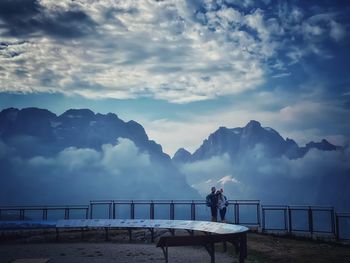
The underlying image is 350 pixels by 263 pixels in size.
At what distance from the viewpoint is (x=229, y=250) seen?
57.4ft

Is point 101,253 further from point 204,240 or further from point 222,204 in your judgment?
point 222,204

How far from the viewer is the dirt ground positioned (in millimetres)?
15406

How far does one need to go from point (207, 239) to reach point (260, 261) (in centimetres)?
398

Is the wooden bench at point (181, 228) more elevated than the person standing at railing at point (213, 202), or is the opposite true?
the person standing at railing at point (213, 202)

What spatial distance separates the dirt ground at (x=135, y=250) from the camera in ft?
50.5

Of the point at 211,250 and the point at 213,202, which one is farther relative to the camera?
the point at 213,202

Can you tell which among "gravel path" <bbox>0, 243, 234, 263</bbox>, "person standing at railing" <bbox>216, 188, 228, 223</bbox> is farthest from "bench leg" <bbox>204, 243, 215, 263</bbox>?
"person standing at railing" <bbox>216, 188, 228, 223</bbox>

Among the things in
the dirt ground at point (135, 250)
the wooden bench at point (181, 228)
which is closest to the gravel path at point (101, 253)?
the dirt ground at point (135, 250)

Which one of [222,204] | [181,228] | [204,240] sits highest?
[222,204]

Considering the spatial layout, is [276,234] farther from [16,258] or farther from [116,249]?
[16,258]

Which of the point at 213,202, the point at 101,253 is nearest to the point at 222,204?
the point at 213,202

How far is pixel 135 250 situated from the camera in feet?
59.5

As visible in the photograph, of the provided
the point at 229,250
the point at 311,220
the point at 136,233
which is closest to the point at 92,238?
the point at 136,233

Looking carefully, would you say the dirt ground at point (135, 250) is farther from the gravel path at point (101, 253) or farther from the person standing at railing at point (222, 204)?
the person standing at railing at point (222, 204)
